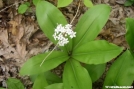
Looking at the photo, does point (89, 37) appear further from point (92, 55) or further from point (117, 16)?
point (117, 16)

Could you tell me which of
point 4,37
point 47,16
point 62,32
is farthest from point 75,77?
point 4,37

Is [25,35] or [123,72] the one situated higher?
[25,35]

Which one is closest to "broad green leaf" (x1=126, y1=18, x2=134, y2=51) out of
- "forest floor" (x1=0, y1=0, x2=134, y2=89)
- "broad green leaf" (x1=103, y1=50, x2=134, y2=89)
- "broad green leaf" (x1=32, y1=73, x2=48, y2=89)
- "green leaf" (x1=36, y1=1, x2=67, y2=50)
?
"broad green leaf" (x1=103, y1=50, x2=134, y2=89)

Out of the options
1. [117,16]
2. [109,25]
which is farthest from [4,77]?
[117,16]

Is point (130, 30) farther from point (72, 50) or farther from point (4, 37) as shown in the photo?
point (4, 37)

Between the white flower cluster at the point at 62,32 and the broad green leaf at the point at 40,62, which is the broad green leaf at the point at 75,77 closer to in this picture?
the broad green leaf at the point at 40,62

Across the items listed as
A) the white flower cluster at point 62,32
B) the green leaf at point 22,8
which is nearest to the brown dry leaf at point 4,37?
the green leaf at point 22,8

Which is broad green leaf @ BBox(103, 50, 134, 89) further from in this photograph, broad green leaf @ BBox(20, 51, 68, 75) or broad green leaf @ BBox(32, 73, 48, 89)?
broad green leaf @ BBox(32, 73, 48, 89)
